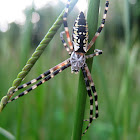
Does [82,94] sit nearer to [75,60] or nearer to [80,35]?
[80,35]

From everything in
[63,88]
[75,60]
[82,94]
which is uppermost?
[63,88]

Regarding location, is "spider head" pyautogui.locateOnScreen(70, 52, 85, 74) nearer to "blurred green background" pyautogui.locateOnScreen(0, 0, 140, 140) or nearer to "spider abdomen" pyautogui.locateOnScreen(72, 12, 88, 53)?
"spider abdomen" pyautogui.locateOnScreen(72, 12, 88, 53)

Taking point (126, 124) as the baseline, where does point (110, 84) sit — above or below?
above

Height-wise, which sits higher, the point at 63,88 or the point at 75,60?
the point at 63,88

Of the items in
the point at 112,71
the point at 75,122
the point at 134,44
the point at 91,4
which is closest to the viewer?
the point at 91,4

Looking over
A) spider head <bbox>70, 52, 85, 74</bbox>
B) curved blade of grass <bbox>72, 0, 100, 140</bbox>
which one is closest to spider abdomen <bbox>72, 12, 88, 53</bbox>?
spider head <bbox>70, 52, 85, 74</bbox>

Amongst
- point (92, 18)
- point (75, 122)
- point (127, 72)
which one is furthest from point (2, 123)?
point (92, 18)

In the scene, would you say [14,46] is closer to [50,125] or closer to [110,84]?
[50,125]

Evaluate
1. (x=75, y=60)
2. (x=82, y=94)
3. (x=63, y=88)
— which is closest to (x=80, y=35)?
(x=75, y=60)

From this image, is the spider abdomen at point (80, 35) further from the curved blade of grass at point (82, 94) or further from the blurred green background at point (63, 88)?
the blurred green background at point (63, 88)
